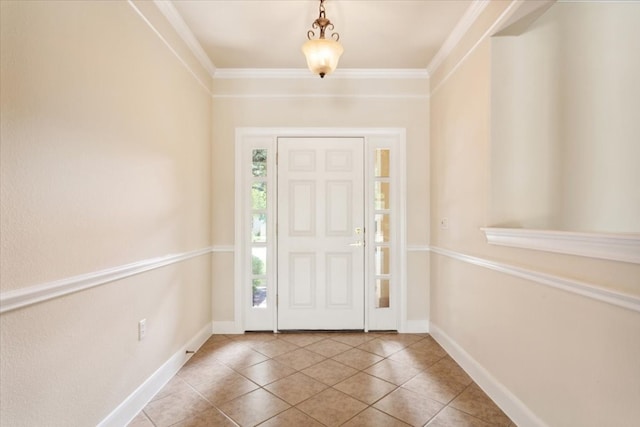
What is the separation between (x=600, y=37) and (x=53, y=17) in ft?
9.36

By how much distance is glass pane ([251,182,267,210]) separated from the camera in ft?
10.8

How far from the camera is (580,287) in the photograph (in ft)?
4.62

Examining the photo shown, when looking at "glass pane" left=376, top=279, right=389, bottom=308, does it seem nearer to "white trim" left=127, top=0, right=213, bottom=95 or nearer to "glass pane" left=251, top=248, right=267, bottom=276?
"glass pane" left=251, top=248, right=267, bottom=276

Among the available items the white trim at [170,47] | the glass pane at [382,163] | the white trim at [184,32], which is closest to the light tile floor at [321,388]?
the glass pane at [382,163]

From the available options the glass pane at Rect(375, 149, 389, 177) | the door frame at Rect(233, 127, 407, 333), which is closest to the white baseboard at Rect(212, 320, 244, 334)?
the door frame at Rect(233, 127, 407, 333)

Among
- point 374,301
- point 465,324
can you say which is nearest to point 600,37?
point 465,324

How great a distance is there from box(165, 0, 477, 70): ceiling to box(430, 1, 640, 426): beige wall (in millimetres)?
289

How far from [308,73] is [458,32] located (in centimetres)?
138

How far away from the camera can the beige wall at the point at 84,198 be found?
1161 mm

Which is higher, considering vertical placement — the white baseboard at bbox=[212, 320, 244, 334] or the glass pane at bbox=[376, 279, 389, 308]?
the glass pane at bbox=[376, 279, 389, 308]

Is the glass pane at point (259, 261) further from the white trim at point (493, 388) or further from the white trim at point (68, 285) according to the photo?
the white trim at point (493, 388)

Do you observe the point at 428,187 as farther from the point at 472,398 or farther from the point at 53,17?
the point at 53,17

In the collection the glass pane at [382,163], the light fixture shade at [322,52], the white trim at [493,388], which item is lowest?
the white trim at [493,388]

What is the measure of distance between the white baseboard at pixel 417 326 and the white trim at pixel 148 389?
1988 mm
